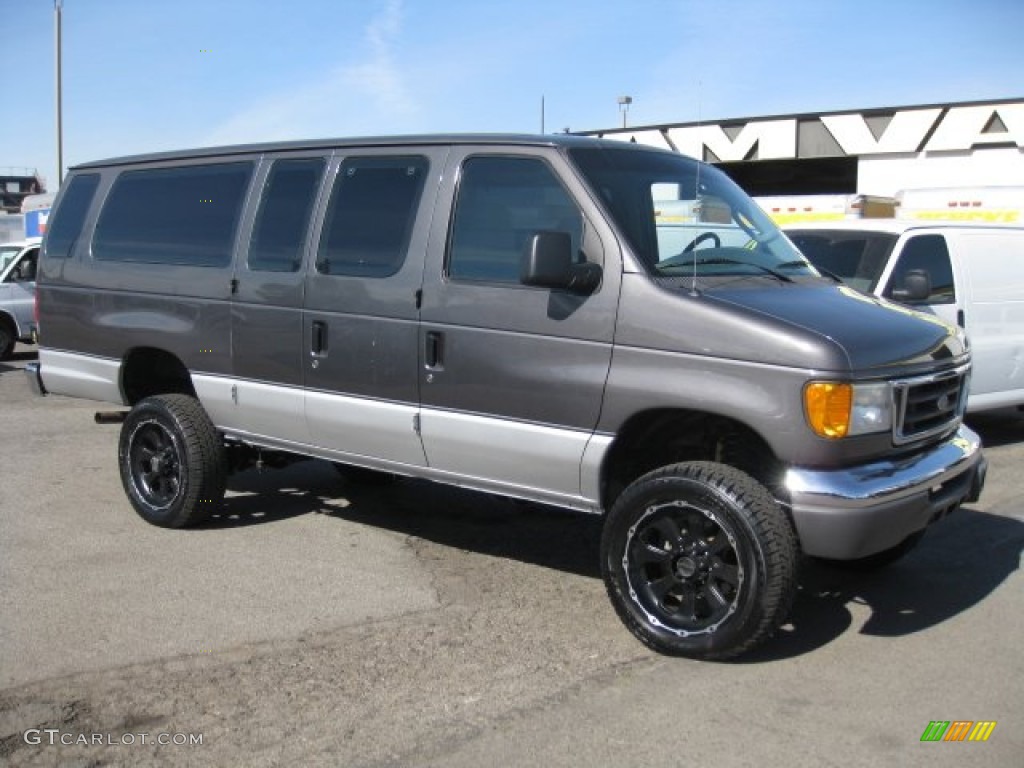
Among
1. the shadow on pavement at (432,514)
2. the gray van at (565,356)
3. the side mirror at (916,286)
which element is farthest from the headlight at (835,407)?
the side mirror at (916,286)

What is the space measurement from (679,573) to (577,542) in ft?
5.83

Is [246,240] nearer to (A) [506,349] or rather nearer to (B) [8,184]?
(A) [506,349]

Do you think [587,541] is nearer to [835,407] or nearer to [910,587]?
[910,587]

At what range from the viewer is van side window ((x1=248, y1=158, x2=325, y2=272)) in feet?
17.8

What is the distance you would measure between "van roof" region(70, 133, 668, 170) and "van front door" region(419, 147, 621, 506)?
0.08 meters

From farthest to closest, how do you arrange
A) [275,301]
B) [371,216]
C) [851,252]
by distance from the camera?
1. [851,252]
2. [275,301]
3. [371,216]

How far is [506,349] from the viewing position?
15.1ft

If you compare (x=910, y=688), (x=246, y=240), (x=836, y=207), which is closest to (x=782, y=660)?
(x=910, y=688)

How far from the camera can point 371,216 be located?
5.16 m

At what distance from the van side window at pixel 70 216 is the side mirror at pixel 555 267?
362cm

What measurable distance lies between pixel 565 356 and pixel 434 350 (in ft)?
2.35

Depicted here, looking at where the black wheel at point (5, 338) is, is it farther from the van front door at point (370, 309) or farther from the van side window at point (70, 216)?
the van front door at point (370, 309)

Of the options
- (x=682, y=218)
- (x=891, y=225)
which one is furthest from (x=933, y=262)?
(x=682, y=218)

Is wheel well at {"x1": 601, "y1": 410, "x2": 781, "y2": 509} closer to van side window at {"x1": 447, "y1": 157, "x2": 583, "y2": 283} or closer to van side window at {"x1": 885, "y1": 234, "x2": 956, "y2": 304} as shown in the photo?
van side window at {"x1": 447, "y1": 157, "x2": 583, "y2": 283}
